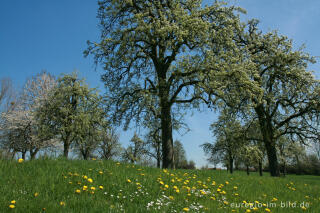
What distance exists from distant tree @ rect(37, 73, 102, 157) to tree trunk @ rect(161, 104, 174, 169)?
12.2 m

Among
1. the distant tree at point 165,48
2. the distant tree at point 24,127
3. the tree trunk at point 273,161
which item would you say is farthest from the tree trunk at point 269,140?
the distant tree at point 24,127

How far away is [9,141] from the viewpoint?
29.1 meters

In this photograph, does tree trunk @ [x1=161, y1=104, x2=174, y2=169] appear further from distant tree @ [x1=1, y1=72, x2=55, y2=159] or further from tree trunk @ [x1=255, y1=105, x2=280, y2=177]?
distant tree @ [x1=1, y1=72, x2=55, y2=159]

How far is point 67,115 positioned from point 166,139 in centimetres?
1674

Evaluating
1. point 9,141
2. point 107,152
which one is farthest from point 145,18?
point 107,152

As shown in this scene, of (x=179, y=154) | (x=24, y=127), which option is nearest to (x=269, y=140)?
(x=24, y=127)

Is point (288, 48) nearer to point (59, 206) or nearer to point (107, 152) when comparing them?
point (59, 206)

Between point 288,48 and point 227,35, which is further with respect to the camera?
point 288,48

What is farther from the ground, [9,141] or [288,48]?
[288,48]

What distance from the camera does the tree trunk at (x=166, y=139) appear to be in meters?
13.4

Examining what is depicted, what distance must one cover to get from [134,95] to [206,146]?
90.1ft

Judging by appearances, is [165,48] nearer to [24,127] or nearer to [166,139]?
[166,139]

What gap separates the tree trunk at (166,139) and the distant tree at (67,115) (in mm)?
12213

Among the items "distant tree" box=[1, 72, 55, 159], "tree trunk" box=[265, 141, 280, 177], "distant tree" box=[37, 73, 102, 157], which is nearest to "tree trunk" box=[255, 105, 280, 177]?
"tree trunk" box=[265, 141, 280, 177]
